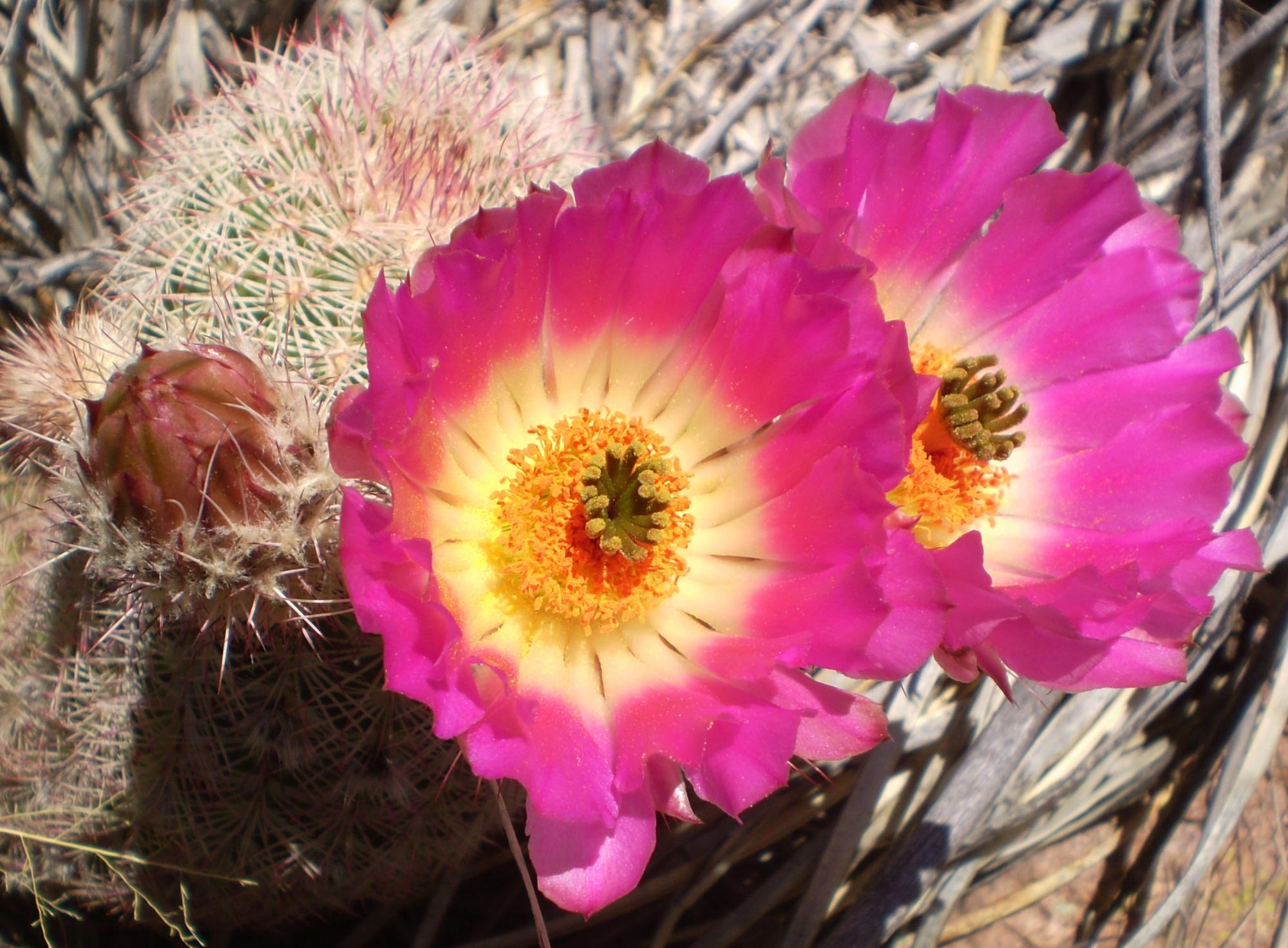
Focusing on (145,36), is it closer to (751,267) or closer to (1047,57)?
(751,267)

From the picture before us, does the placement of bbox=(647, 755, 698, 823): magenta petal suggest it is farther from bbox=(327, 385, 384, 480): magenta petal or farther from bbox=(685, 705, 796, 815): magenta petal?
bbox=(327, 385, 384, 480): magenta petal

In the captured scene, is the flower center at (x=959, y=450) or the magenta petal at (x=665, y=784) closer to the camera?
the magenta petal at (x=665, y=784)

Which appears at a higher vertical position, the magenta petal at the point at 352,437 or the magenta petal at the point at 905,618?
the magenta petal at the point at 352,437

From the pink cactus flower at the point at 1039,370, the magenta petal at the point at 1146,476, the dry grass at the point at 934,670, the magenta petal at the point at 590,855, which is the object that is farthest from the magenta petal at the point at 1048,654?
the dry grass at the point at 934,670

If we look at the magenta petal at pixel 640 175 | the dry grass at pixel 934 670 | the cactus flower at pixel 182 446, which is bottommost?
the dry grass at pixel 934 670

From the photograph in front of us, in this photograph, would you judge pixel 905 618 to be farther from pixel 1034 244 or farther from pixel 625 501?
pixel 1034 244

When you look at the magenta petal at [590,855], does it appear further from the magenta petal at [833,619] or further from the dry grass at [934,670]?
the dry grass at [934,670]

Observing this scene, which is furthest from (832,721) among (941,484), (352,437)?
(352,437)
